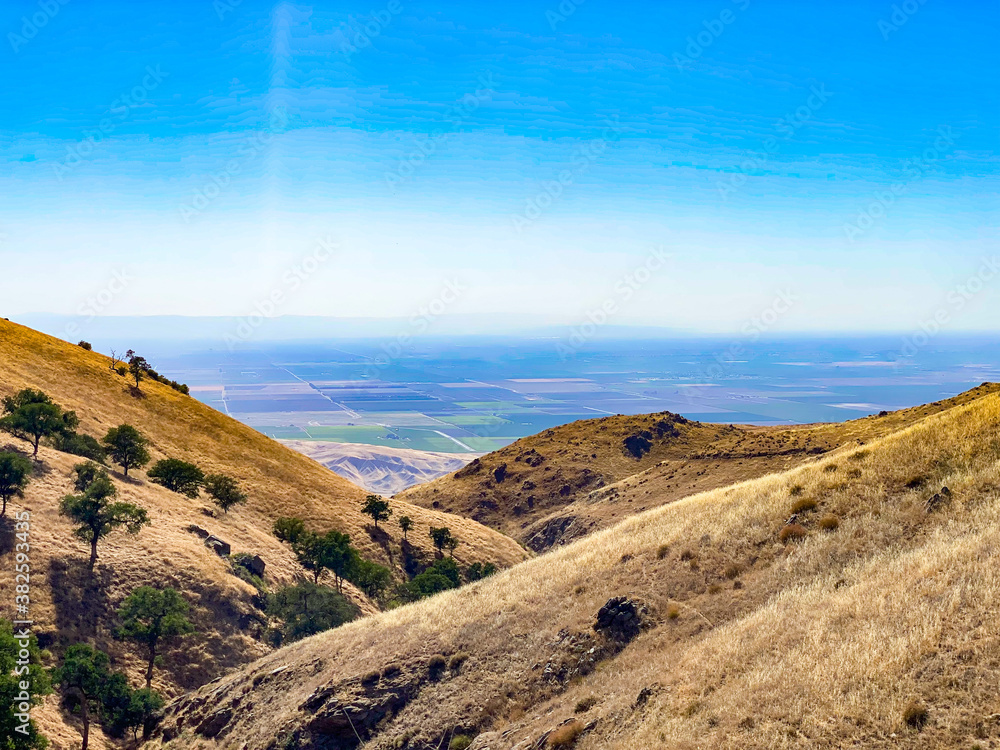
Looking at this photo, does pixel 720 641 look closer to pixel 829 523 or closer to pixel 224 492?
pixel 829 523

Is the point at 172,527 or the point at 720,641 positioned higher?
the point at 720,641

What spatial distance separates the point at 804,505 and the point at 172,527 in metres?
42.8

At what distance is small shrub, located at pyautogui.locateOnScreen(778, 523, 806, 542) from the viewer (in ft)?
73.8

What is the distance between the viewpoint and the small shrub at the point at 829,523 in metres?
22.1

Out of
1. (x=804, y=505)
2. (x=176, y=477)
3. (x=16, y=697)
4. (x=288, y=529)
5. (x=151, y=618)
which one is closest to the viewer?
(x=16, y=697)

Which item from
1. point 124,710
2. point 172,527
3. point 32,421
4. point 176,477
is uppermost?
point 32,421

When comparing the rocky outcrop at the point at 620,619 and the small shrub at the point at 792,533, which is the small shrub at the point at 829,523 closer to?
the small shrub at the point at 792,533

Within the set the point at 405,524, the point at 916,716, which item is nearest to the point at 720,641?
the point at 916,716

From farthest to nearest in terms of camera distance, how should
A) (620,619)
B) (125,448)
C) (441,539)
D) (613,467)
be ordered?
(613,467) → (441,539) → (125,448) → (620,619)

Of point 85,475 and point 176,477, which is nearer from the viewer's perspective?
point 85,475

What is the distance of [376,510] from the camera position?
67.5 meters

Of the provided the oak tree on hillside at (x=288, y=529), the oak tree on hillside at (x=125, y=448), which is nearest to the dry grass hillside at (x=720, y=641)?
the oak tree on hillside at (x=288, y=529)

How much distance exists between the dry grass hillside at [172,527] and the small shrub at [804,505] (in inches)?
1255

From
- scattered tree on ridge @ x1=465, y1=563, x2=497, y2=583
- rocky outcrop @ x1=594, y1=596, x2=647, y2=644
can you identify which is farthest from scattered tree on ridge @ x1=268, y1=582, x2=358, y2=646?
rocky outcrop @ x1=594, y1=596, x2=647, y2=644
